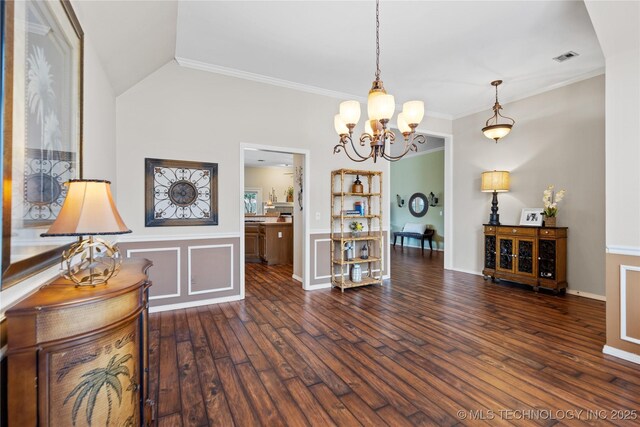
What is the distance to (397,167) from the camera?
10.7 meters

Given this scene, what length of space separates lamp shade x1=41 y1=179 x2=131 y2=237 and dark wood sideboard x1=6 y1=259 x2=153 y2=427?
0.24 metres

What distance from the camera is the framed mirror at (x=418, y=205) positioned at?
9602 millimetres

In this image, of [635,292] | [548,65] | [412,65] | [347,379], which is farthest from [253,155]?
[635,292]

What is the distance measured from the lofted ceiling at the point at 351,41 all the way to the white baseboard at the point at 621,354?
3112mm

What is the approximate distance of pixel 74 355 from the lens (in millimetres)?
1106

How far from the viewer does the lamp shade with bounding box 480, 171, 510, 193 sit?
17.1 ft

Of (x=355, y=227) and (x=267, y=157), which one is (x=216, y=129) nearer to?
(x=355, y=227)

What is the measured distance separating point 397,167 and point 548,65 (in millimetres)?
6607

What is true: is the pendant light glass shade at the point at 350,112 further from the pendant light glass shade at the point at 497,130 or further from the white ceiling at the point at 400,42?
the pendant light glass shade at the point at 497,130

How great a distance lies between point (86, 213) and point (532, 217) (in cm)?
576

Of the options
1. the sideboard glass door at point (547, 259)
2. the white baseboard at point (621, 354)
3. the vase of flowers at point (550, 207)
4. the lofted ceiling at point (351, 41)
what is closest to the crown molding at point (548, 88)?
the lofted ceiling at point (351, 41)

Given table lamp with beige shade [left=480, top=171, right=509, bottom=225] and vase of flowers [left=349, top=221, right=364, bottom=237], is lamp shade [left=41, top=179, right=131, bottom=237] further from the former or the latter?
table lamp with beige shade [left=480, top=171, right=509, bottom=225]

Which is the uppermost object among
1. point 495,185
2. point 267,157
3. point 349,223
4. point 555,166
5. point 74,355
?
point 267,157

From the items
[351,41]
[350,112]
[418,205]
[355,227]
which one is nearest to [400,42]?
[351,41]
